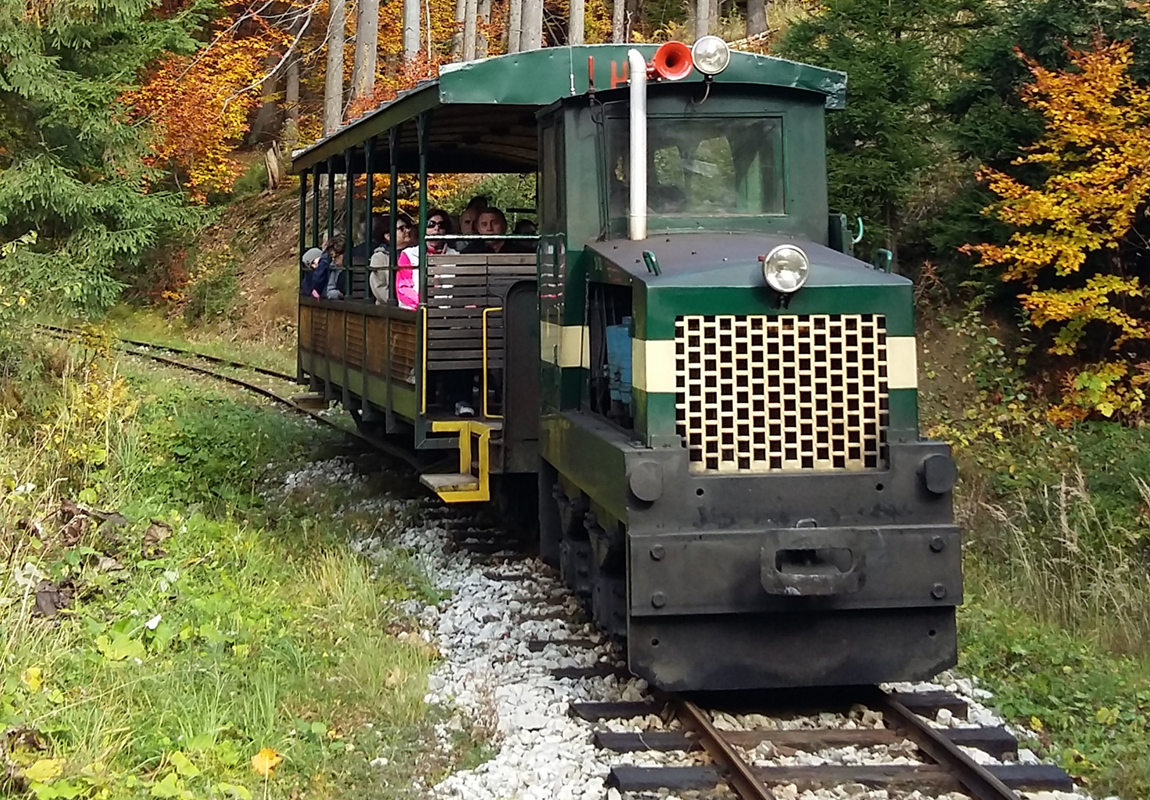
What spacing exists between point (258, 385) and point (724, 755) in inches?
543

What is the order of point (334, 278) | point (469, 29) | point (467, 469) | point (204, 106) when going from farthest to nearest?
point (204, 106)
point (469, 29)
point (334, 278)
point (467, 469)

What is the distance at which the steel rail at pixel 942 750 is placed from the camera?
4.92m

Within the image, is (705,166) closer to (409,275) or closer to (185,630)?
(409,275)

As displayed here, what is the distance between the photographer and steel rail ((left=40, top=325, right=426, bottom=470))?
11.7 metres

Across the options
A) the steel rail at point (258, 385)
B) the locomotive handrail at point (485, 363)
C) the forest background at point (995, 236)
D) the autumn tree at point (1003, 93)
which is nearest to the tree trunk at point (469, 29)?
the forest background at point (995, 236)

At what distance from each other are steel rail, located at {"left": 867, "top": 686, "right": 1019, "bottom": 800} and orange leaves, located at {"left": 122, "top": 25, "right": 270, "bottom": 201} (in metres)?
22.9

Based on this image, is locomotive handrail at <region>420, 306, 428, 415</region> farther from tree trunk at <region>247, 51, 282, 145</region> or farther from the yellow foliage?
tree trunk at <region>247, 51, 282, 145</region>

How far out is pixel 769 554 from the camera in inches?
217

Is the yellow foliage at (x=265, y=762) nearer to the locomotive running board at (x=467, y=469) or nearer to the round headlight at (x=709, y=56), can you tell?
the locomotive running board at (x=467, y=469)

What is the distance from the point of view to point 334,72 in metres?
25.7

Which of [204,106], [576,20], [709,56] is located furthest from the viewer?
[204,106]

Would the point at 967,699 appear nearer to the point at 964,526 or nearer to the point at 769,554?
the point at 769,554

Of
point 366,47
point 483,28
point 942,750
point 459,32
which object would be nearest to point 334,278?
point 942,750

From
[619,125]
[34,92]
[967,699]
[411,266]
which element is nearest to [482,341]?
[411,266]
